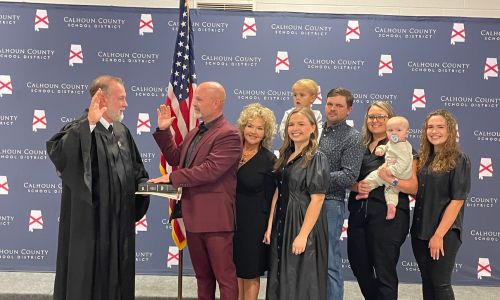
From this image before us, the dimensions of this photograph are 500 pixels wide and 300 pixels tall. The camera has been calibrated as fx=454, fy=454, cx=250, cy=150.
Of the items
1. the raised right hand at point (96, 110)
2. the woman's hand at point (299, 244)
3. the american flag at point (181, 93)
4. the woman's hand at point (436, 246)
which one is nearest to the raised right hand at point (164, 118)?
the american flag at point (181, 93)

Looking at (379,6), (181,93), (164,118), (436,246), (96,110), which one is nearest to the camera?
(96,110)

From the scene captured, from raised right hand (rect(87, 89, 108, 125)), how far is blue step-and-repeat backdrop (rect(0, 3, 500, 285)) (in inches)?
78.4

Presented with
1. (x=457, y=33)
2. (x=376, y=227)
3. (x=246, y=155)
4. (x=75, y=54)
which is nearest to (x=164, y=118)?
(x=246, y=155)

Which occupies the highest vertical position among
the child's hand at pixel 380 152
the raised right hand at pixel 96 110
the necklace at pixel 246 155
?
the raised right hand at pixel 96 110

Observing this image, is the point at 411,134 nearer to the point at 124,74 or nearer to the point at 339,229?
the point at 339,229

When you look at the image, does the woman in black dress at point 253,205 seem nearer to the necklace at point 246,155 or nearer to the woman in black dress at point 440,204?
the necklace at point 246,155

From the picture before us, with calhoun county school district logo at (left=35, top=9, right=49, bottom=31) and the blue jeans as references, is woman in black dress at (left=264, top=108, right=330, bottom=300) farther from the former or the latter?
calhoun county school district logo at (left=35, top=9, right=49, bottom=31)

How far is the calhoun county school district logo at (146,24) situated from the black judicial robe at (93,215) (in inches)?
80.7

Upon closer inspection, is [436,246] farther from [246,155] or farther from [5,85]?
[5,85]

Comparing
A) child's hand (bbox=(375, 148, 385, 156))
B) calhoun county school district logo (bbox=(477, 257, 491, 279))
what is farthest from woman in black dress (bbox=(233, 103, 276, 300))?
calhoun county school district logo (bbox=(477, 257, 491, 279))

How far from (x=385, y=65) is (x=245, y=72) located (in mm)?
1474

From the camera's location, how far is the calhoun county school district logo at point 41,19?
4742 mm

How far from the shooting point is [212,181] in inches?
119

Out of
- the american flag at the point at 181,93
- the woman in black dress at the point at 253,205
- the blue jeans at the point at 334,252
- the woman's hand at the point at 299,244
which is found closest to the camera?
the woman's hand at the point at 299,244
